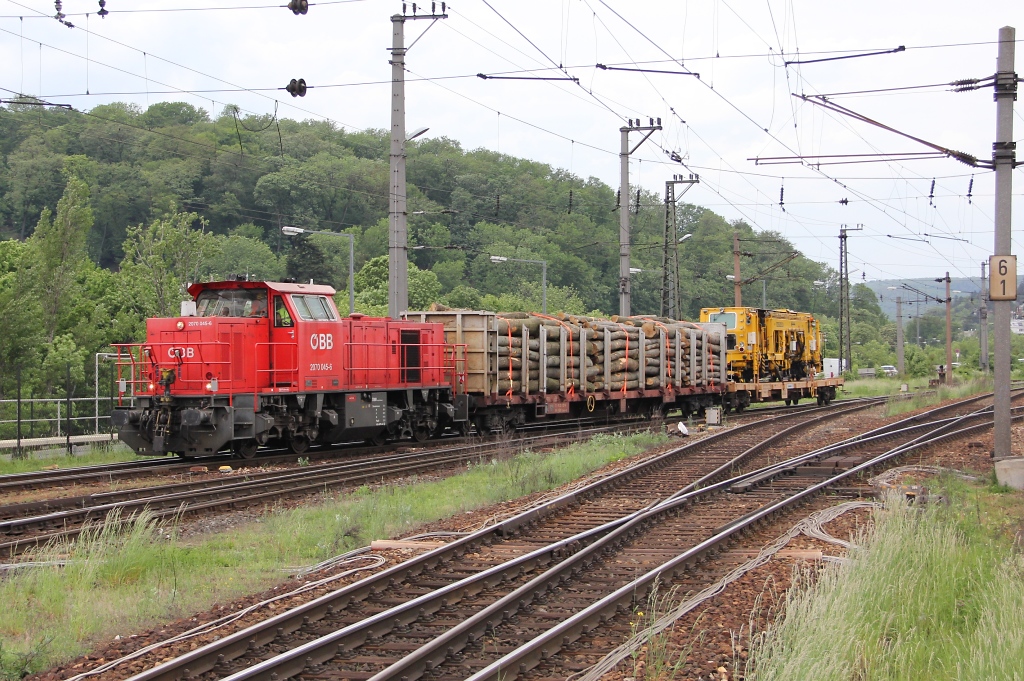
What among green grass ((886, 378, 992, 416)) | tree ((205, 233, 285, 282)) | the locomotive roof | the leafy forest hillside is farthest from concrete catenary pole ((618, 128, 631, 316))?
tree ((205, 233, 285, 282))

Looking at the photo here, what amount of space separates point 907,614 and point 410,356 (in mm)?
15677

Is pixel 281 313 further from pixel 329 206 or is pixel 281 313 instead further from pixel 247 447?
pixel 329 206

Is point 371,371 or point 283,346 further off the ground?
point 283,346

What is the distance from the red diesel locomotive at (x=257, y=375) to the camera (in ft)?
56.2

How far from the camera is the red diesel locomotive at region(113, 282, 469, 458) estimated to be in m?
17.1

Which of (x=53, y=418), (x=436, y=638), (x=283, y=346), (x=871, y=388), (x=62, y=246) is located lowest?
(x=436, y=638)

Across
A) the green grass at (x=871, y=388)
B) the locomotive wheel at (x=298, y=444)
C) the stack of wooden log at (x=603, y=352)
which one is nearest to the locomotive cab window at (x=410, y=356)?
the stack of wooden log at (x=603, y=352)

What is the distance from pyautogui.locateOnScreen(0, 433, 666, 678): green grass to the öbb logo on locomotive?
14.1ft

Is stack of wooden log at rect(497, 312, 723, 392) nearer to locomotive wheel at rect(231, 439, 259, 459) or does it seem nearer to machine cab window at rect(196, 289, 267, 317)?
machine cab window at rect(196, 289, 267, 317)

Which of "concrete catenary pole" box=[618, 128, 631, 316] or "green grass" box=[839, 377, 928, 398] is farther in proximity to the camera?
"green grass" box=[839, 377, 928, 398]

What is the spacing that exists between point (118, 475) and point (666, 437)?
11.7 metres

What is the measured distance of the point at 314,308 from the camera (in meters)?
19.0

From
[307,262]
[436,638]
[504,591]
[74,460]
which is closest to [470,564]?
[504,591]

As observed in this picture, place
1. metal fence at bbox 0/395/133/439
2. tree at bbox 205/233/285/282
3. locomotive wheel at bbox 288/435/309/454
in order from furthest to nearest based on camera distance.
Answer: tree at bbox 205/233/285/282, metal fence at bbox 0/395/133/439, locomotive wheel at bbox 288/435/309/454
